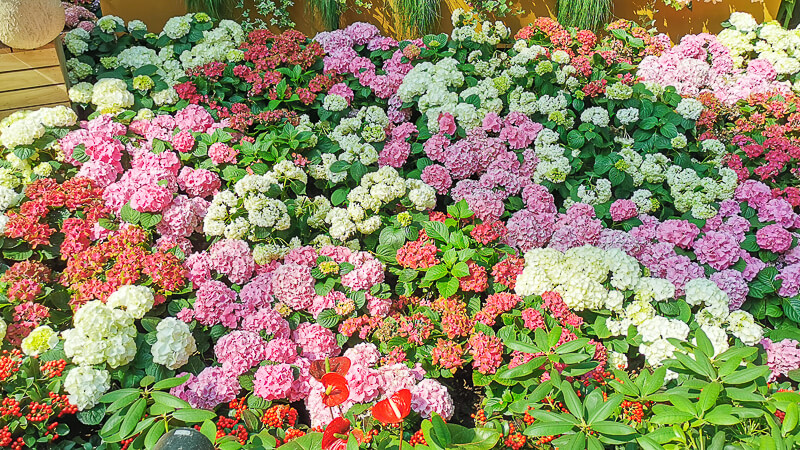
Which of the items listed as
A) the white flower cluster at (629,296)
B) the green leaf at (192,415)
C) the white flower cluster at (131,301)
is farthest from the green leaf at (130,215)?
the white flower cluster at (629,296)

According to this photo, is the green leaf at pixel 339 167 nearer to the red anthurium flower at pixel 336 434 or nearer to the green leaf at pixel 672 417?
the red anthurium flower at pixel 336 434

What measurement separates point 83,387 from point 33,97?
1639mm

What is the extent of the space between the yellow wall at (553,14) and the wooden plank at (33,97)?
96 cm

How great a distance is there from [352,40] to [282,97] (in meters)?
0.68

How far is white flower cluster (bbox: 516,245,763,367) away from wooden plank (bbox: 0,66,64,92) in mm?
2354

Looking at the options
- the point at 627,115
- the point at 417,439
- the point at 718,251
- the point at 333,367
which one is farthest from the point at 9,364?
the point at 627,115

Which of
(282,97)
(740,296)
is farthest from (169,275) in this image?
(740,296)

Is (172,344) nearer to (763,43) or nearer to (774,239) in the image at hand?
(774,239)

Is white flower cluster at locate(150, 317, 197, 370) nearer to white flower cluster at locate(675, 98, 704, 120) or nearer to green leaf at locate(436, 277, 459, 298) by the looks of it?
green leaf at locate(436, 277, 459, 298)

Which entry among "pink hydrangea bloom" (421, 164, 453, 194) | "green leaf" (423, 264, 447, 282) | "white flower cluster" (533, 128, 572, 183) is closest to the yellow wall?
"white flower cluster" (533, 128, 572, 183)

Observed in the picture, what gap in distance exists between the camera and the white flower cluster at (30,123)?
254 cm

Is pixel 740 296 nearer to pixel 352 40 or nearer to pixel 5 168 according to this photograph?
pixel 352 40

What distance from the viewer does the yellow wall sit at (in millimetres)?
3617

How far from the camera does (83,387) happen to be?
6.08 ft
